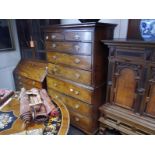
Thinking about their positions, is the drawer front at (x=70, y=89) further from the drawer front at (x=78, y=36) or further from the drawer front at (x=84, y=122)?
the drawer front at (x=78, y=36)

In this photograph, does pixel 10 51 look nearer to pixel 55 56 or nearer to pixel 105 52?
pixel 55 56

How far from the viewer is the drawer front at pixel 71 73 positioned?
173 centimetres

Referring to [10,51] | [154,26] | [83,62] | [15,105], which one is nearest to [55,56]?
[83,62]

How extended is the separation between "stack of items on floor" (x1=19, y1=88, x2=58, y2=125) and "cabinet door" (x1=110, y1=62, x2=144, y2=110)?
75 cm

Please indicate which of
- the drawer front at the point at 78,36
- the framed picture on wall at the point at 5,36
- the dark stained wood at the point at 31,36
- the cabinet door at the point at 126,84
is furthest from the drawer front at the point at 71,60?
the framed picture on wall at the point at 5,36

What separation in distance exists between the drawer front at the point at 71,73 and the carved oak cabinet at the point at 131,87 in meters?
0.28

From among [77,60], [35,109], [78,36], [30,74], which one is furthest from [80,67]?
[30,74]

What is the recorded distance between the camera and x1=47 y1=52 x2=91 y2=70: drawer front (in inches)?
65.8

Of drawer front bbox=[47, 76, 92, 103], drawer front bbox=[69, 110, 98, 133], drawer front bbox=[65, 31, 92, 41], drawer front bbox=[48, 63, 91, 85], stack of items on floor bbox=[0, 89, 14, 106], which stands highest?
drawer front bbox=[65, 31, 92, 41]

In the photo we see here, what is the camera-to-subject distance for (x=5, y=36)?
9.09ft

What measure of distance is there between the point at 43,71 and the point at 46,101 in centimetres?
119

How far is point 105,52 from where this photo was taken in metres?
1.75

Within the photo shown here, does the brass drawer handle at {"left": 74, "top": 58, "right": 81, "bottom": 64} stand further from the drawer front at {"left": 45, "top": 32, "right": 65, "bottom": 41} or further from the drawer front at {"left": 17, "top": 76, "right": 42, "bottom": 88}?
the drawer front at {"left": 17, "top": 76, "right": 42, "bottom": 88}

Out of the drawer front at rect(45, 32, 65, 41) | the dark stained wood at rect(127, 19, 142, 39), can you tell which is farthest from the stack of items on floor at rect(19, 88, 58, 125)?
the dark stained wood at rect(127, 19, 142, 39)
